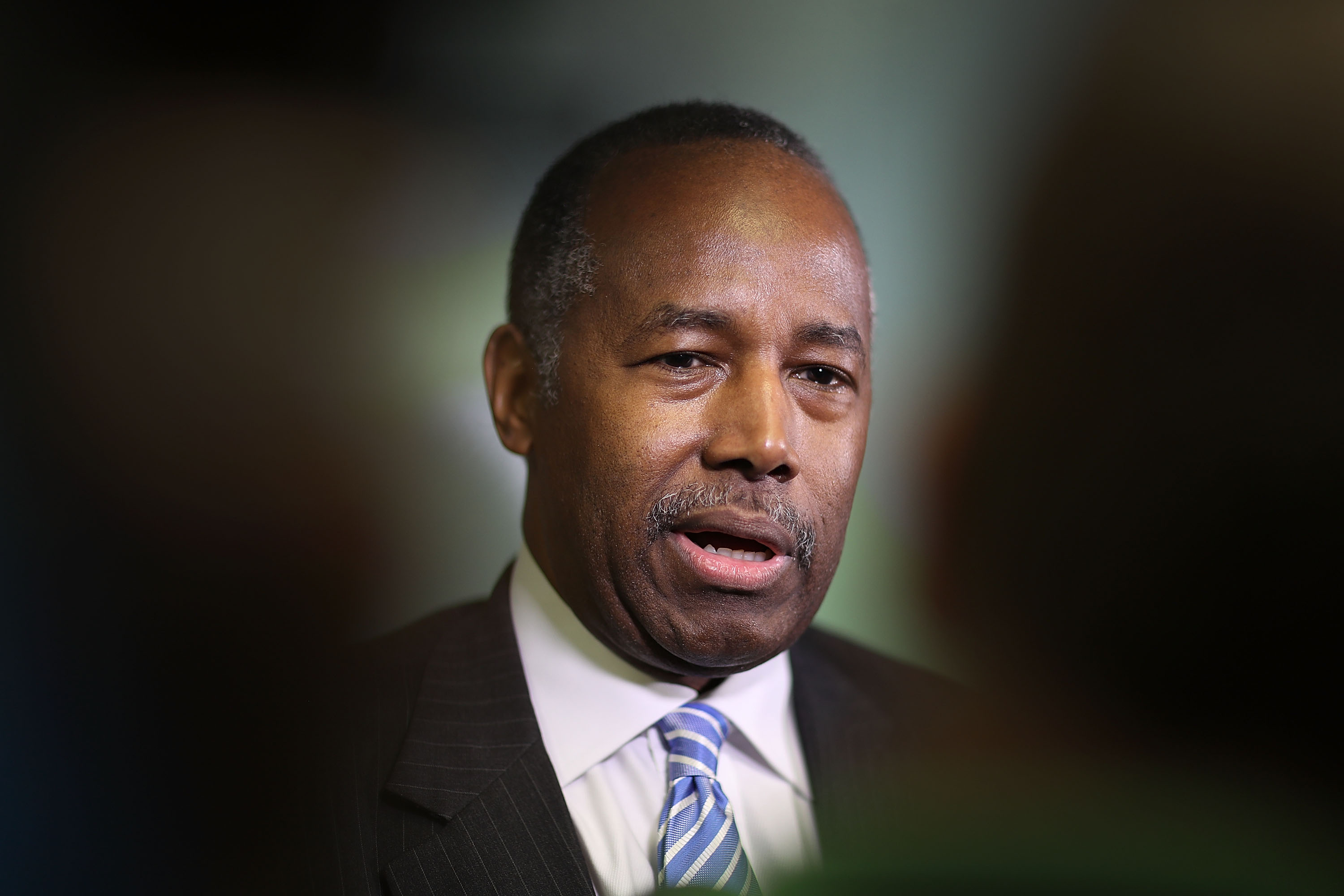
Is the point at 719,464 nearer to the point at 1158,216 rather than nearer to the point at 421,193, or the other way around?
the point at 421,193

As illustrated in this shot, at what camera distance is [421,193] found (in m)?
1.45

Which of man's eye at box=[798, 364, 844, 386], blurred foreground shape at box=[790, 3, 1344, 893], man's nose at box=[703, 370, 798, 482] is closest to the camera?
man's nose at box=[703, 370, 798, 482]

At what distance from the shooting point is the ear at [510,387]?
1.34 m

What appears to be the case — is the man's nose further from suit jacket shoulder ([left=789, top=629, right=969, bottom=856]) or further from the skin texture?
suit jacket shoulder ([left=789, top=629, right=969, bottom=856])

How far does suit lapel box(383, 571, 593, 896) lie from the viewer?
3.62ft

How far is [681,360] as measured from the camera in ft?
3.79

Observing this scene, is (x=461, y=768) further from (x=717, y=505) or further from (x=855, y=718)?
(x=855, y=718)

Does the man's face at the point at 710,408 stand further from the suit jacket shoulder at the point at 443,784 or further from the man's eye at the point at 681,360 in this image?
the suit jacket shoulder at the point at 443,784

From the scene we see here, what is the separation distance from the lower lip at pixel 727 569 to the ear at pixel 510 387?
333 millimetres

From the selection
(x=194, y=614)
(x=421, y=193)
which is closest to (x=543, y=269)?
(x=421, y=193)

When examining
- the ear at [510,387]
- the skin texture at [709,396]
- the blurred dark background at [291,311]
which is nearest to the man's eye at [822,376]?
the skin texture at [709,396]

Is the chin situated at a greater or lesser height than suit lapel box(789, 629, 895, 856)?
greater

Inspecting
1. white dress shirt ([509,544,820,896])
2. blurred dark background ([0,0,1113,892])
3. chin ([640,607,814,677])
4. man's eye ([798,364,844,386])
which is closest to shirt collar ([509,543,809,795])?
white dress shirt ([509,544,820,896])

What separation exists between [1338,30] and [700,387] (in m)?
1.25
